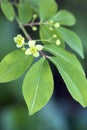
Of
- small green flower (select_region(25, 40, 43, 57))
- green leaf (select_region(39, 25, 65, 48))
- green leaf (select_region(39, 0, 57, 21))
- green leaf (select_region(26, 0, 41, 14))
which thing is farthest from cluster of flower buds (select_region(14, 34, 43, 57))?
green leaf (select_region(26, 0, 41, 14))

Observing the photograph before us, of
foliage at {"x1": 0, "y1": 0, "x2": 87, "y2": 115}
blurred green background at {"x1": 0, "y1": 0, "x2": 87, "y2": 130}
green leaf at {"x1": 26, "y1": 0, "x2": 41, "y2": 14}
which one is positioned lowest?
blurred green background at {"x1": 0, "y1": 0, "x2": 87, "y2": 130}

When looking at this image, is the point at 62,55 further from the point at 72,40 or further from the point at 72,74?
the point at 72,40

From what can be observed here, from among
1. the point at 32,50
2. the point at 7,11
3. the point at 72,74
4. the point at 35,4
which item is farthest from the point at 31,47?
the point at 35,4

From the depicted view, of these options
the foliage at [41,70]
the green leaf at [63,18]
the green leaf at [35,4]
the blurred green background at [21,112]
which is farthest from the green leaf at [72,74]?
the blurred green background at [21,112]

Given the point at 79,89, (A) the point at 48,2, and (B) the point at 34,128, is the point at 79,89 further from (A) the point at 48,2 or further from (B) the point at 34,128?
(B) the point at 34,128

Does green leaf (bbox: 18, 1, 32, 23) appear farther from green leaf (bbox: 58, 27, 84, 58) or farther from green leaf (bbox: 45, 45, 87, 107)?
green leaf (bbox: 45, 45, 87, 107)

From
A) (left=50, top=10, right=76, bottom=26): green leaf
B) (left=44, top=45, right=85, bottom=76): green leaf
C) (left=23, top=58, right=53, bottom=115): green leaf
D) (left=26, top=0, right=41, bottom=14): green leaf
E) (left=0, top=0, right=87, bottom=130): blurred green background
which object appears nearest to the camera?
(left=23, top=58, right=53, bottom=115): green leaf
